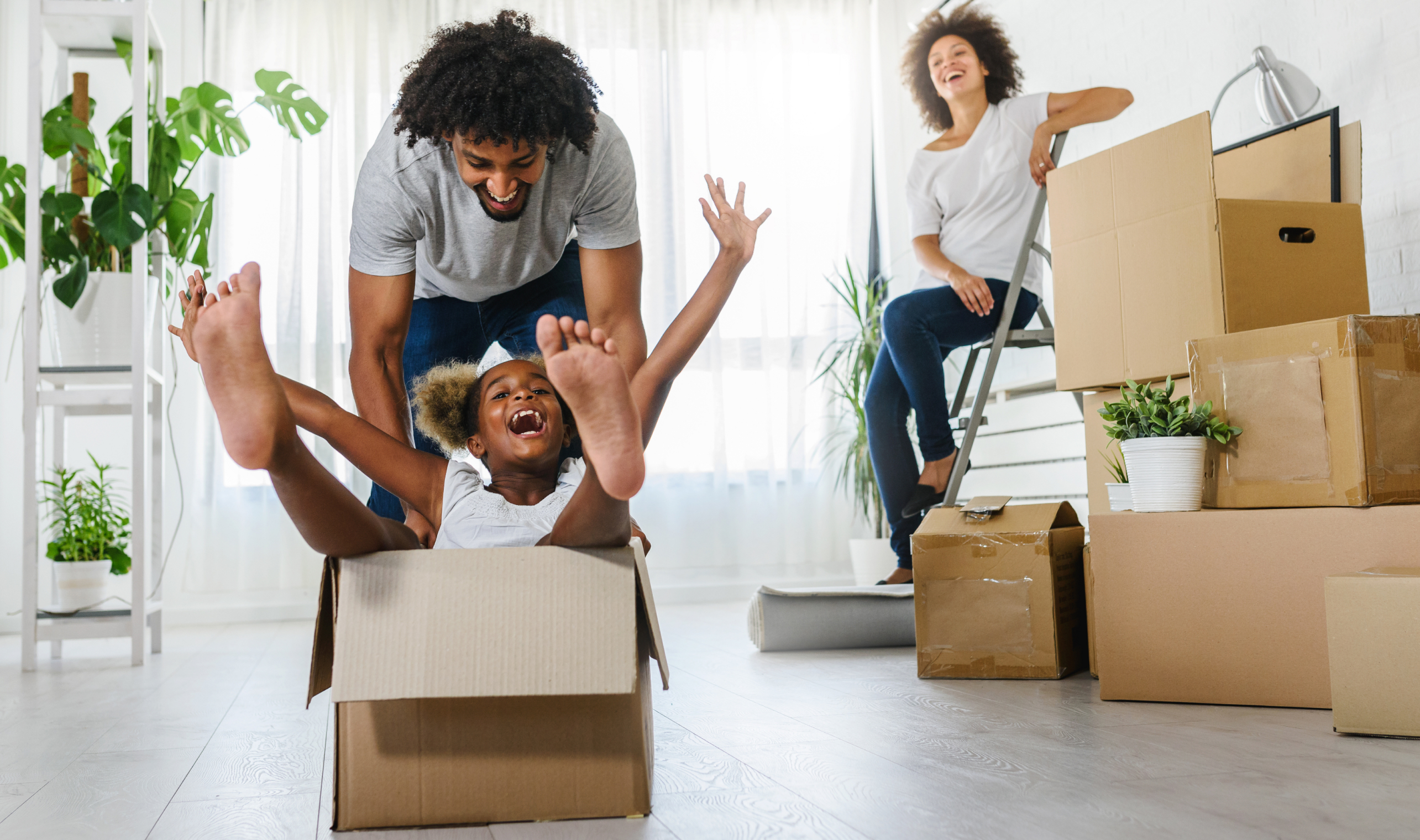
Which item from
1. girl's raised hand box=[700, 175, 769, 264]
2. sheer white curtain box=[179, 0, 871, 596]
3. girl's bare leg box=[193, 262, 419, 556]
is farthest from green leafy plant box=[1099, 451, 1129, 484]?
sheer white curtain box=[179, 0, 871, 596]

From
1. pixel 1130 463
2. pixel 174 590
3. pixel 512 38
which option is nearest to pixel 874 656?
pixel 1130 463

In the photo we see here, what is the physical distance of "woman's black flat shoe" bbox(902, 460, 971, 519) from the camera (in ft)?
8.70

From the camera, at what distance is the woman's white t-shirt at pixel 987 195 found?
2770 millimetres

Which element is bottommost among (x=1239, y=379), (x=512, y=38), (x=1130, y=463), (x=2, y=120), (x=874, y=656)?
(x=874, y=656)

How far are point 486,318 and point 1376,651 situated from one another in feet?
4.16

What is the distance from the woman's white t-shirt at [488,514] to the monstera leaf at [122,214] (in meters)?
1.70

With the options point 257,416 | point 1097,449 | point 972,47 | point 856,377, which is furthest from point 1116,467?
point 856,377

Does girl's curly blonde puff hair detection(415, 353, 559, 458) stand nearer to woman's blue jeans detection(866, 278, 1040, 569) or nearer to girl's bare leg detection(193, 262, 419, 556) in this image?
girl's bare leg detection(193, 262, 419, 556)

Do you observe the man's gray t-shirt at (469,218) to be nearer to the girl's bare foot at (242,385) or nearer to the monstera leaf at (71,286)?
the girl's bare foot at (242,385)

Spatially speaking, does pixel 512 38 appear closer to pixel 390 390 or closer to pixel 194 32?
pixel 390 390

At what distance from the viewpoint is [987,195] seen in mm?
2820

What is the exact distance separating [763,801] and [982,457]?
2384 millimetres

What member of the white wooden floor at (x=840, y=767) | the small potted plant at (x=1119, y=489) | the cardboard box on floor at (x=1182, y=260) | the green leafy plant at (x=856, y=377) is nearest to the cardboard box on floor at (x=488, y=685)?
the white wooden floor at (x=840, y=767)

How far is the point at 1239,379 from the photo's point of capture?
154 centimetres
